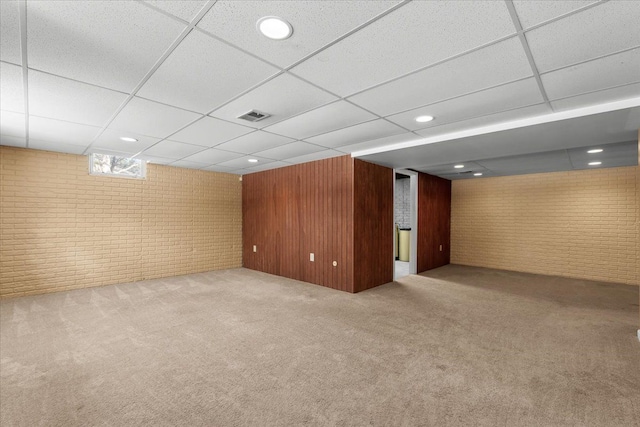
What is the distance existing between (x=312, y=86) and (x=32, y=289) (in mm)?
5588

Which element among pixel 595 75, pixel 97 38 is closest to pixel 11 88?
pixel 97 38

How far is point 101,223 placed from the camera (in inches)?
208

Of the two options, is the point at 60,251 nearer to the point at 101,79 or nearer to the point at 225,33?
the point at 101,79

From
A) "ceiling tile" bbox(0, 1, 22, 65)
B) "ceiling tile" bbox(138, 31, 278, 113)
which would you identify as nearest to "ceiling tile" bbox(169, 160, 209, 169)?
"ceiling tile" bbox(138, 31, 278, 113)

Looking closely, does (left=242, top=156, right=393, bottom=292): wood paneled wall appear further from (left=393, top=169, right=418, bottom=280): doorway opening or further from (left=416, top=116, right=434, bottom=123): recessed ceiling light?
(left=416, top=116, right=434, bottom=123): recessed ceiling light

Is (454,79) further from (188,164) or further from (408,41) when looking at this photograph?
(188,164)

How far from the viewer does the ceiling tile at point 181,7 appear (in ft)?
4.64

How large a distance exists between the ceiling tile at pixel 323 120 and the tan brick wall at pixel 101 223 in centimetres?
383

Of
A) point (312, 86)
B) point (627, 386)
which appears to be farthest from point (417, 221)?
point (312, 86)

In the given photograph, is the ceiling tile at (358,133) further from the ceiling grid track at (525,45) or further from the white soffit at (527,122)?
the ceiling grid track at (525,45)

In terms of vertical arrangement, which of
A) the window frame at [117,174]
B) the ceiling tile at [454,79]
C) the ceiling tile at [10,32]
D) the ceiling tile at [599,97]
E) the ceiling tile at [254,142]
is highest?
the ceiling tile at [454,79]

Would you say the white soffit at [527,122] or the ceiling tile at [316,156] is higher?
the ceiling tile at [316,156]

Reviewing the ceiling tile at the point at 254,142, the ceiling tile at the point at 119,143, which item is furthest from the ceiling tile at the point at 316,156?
the ceiling tile at the point at 119,143

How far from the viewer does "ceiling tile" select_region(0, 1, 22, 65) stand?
144 cm
